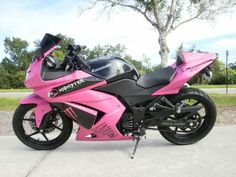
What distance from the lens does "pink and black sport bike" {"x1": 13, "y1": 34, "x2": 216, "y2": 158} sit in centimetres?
466

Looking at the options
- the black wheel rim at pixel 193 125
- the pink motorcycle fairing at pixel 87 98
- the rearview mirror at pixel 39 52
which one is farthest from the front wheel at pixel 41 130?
the black wheel rim at pixel 193 125

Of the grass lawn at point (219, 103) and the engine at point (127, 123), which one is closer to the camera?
the engine at point (127, 123)

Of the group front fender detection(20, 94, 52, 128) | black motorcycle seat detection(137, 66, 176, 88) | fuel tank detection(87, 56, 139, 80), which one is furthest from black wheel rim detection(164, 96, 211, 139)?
front fender detection(20, 94, 52, 128)

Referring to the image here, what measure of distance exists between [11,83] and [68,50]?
55.8 metres

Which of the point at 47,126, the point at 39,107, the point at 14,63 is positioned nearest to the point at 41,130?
the point at 47,126

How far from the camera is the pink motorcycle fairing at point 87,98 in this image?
465 centimetres

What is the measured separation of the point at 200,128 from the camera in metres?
5.07

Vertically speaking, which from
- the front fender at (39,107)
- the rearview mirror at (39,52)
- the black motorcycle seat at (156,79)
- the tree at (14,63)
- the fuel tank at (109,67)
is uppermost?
the rearview mirror at (39,52)

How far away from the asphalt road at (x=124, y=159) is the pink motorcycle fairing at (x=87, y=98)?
1.00 feet

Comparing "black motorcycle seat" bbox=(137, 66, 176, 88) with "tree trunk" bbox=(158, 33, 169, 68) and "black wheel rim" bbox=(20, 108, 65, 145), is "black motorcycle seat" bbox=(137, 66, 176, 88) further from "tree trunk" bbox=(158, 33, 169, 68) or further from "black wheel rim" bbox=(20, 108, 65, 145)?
"tree trunk" bbox=(158, 33, 169, 68)

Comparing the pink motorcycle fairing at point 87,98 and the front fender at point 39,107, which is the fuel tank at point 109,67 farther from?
the front fender at point 39,107

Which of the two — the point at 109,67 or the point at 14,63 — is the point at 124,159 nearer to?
the point at 109,67

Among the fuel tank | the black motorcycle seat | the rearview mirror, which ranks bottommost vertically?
the black motorcycle seat

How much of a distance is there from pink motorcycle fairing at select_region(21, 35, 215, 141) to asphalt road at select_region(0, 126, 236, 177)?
1.00 feet
